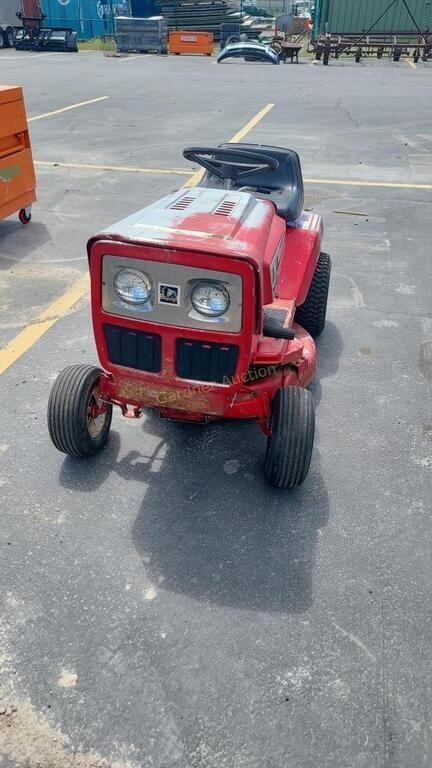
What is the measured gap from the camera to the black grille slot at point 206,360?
8.27ft

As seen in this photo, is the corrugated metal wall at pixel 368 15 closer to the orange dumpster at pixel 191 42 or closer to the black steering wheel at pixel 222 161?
the orange dumpster at pixel 191 42

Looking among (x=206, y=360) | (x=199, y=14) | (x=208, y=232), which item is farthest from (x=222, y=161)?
(x=199, y=14)

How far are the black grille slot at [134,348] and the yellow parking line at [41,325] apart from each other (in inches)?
62.0

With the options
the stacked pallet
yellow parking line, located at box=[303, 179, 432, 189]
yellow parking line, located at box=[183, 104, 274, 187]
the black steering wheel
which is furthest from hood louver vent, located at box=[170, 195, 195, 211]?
the stacked pallet

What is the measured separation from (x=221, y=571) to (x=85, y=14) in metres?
39.8

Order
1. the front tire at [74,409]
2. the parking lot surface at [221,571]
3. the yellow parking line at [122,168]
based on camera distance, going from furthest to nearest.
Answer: the yellow parking line at [122,168] < the front tire at [74,409] < the parking lot surface at [221,571]

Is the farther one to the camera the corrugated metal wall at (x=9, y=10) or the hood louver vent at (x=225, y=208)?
the corrugated metal wall at (x=9, y=10)

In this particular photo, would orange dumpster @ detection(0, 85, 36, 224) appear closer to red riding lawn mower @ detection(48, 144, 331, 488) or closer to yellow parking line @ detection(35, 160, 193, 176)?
yellow parking line @ detection(35, 160, 193, 176)

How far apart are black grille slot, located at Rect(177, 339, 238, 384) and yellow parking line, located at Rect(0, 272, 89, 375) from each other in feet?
6.06

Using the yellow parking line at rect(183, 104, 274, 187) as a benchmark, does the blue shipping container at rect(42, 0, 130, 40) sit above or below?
above

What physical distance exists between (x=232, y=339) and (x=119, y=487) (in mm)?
1045

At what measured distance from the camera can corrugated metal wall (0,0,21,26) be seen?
1154 inches

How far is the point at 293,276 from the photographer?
146 inches

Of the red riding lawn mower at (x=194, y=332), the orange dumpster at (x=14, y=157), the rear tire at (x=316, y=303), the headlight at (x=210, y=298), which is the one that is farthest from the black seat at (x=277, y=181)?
the orange dumpster at (x=14, y=157)
